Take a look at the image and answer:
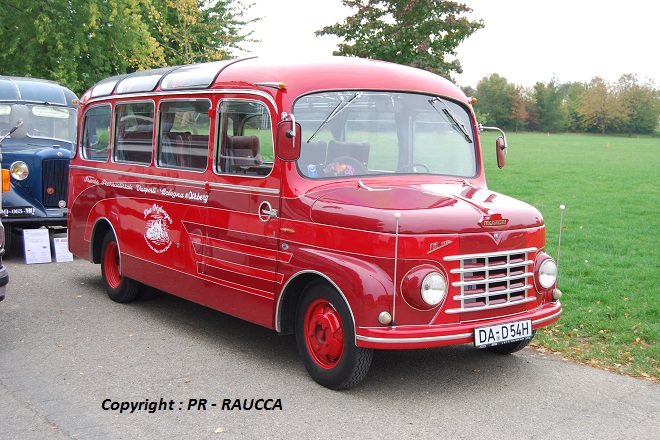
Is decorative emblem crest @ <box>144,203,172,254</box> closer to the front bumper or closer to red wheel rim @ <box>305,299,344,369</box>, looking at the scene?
red wheel rim @ <box>305,299,344,369</box>

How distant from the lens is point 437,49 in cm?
1728

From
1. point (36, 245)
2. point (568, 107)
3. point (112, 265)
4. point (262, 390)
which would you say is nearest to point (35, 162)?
point (36, 245)

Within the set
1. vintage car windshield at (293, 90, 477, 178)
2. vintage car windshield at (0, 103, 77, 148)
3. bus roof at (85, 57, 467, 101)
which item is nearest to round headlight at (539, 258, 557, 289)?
vintage car windshield at (293, 90, 477, 178)

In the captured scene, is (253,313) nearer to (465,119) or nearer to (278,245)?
(278,245)

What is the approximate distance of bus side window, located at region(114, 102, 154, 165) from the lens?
27.0 feet

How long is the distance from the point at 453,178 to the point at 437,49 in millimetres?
10966

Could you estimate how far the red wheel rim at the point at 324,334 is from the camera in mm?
5871

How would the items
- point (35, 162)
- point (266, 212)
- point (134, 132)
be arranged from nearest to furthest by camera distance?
1. point (266, 212)
2. point (134, 132)
3. point (35, 162)

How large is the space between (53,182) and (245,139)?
631 centimetres

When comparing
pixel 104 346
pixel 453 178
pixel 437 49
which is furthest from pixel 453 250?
pixel 437 49

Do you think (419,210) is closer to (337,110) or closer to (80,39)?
(337,110)

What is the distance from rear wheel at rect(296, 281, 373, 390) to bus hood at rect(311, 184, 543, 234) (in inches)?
22.8

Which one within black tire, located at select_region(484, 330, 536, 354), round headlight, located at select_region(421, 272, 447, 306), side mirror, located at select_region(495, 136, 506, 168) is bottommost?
black tire, located at select_region(484, 330, 536, 354)

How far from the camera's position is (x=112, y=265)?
9.13 meters
